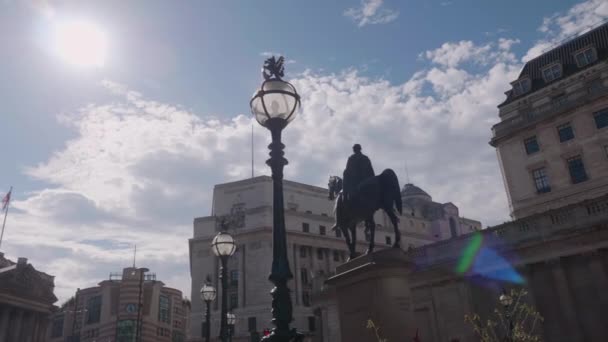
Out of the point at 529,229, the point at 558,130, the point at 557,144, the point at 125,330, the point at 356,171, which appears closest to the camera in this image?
the point at 356,171

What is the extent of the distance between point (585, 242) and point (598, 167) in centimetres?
1595

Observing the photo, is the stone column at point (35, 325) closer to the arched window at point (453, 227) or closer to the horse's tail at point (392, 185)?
the arched window at point (453, 227)

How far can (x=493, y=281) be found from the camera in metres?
26.8

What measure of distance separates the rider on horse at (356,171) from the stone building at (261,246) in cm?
5077

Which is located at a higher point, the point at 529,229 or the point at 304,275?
the point at 304,275

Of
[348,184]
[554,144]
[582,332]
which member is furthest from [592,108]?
[348,184]

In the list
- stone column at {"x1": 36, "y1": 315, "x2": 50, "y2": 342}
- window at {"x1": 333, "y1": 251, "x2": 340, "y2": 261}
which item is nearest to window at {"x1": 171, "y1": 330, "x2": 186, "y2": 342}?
stone column at {"x1": 36, "y1": 315, "x2": 50, "y2": 342}

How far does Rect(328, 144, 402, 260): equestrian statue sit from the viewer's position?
1214cm

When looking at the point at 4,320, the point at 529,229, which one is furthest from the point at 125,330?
the point at 529,229

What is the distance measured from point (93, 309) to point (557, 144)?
315 feet

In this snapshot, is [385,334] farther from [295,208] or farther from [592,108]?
[295,208]

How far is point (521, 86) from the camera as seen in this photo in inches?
1788

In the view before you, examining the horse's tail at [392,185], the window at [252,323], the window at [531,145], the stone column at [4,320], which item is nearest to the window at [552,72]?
the window at [531,145]

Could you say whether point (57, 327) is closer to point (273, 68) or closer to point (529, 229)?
point (529, 229)
